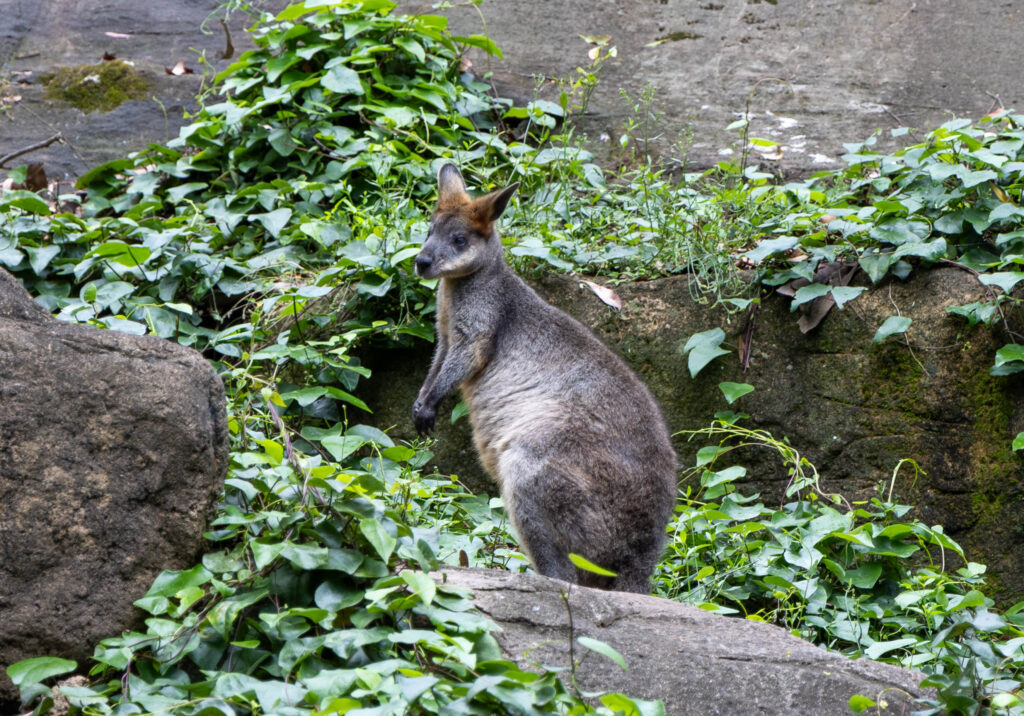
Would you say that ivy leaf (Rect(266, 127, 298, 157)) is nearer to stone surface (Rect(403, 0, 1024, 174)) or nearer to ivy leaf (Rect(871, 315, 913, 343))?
stone surface (Rect(403, 0, 1024, 174))

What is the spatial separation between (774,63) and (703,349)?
4.01 m

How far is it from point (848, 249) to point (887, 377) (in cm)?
81

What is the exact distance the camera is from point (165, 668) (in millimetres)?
3436

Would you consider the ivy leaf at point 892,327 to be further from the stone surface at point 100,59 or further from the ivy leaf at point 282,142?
the stone surface at point 100,59

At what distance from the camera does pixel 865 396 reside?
6.39 meters

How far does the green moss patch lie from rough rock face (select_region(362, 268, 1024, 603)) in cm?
459

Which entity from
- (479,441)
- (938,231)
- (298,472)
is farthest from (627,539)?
(938,231)

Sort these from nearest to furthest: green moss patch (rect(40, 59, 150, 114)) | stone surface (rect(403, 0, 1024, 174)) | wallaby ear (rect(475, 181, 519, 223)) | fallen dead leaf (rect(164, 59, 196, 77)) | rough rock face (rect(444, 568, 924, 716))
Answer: rough rock face (rect(444, 568, 924, 716)) → wallaby ear (rect(475, 181, 519, 223)) → stone surface (rect(403, 0, 1024, 174)) → green moss patch (rect(40, 59, 150, 114)) → fallen dead leaf (rect(164, 59, 196, 77))

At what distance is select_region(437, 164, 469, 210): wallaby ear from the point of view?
6160mm

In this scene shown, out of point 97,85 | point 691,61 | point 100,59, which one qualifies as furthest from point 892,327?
point 100,59

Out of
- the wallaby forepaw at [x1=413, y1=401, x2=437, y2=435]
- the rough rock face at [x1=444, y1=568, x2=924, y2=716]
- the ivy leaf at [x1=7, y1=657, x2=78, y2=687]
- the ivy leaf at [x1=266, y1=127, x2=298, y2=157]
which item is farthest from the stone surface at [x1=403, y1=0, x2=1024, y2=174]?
the ivy leaf at [x1=7, y1=657, x2=78, y2=687]

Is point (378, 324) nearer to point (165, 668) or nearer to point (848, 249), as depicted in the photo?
point (848, 249)

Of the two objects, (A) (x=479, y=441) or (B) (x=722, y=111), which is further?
(B) (x=722, y=111)

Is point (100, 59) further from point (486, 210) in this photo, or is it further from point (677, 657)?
point (677, 657)
